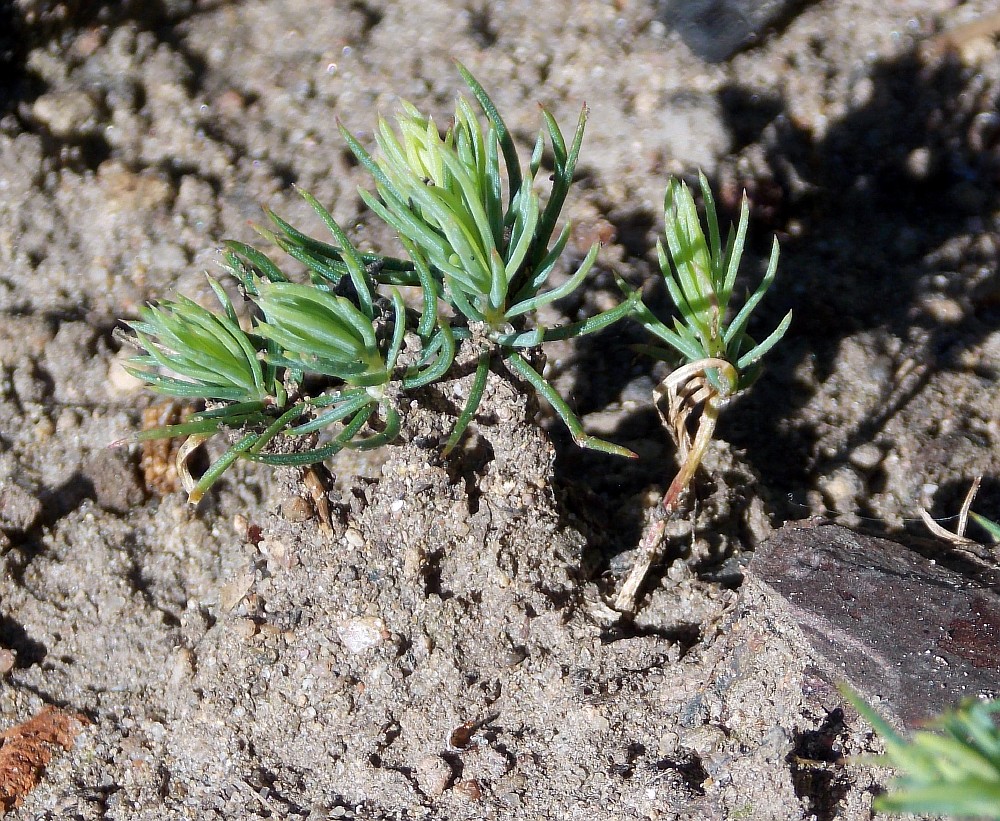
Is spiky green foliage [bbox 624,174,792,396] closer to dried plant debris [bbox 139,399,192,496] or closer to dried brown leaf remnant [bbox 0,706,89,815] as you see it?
dried plant debris [bbox 139,399,192,496]

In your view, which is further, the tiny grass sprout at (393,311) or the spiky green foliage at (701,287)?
the spiky green foliage at (701,287)

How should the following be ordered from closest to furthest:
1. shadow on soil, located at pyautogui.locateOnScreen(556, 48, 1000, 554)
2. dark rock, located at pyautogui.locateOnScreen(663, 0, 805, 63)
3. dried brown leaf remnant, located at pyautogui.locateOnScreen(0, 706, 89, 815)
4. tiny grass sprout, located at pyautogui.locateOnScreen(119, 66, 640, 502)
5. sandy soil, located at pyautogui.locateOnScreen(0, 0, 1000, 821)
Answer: tiny grass sprout, located at pyautogui.locateOnScreen(119, 66, 640, 502) → sandy soil, located at pyautogui.locateOnScreen(0, 0, 1000, 821) → dried brown leaf remnant, located at pyautogui.locateOnScreen(0, 706, 89, 815) → shadow on soil, located at pyautogui.locateOnScreen(556, 48, 1000, 554) → dark rock, located at pyautogui.locateOnScreen(663, 0, 805, 63)

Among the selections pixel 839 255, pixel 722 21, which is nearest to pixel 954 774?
pixel 839 255

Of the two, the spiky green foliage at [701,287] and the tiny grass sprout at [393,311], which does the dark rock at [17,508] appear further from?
the spiky green foliage at [701,287]

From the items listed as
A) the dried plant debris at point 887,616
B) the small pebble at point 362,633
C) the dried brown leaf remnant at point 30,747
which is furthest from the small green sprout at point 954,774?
the dried brown leaf remnant at point 30,747

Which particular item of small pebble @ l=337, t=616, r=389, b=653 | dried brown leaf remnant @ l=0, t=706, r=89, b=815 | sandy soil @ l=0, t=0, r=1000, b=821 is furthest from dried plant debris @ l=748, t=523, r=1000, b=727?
dried brown leaf remnant @ l=0, t=706, r=89, b=815

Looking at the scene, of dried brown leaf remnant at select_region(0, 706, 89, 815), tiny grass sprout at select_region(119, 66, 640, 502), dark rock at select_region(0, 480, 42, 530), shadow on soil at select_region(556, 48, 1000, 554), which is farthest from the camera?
shadow on soil at select_region(556, 48, 1000, 554)
